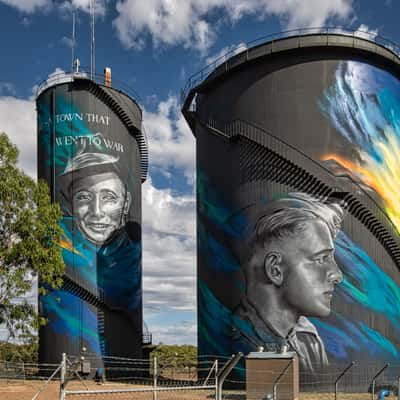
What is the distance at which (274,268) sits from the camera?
3359 centimetres

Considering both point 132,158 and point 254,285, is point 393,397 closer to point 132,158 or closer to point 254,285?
point 254,285

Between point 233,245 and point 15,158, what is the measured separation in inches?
526

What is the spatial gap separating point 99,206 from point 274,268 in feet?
54.0

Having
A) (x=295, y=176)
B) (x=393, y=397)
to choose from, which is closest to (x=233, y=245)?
(x=295, y=176)

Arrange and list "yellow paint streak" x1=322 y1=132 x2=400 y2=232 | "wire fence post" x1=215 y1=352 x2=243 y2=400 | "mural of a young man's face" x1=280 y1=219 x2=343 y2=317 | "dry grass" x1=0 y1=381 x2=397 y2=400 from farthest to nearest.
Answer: "yellow paint streak" x1=322 y1=132 x2=400 y2=232 < "mural of a young man's face" x1=280 y1=219 x2=343 y2=317 < "dry grass" x1=0 y1=381 x2=397 y2=400 < "wire fence post" x1=215 y1=352 x2=243 y2=400

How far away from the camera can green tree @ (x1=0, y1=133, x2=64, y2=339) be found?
2755 centimetres

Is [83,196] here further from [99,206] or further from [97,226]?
[97,226]

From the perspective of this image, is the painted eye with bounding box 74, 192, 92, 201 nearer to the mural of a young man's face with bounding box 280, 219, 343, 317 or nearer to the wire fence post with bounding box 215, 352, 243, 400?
the mural of a young man's face with bounding box 280, 219, 343, 317

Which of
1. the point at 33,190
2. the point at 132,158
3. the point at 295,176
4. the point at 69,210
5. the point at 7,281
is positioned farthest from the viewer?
the point at 132,158

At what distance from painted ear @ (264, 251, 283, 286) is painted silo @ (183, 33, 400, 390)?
0.06 meters

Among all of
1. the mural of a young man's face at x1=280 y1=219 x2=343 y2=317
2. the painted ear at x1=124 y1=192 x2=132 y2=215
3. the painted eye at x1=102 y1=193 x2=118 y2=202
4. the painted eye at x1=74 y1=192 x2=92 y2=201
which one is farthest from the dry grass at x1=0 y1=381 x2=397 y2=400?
the painted ear at x1=124 y1=192 x2=132 y2=215

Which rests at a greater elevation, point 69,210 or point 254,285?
point 69,210

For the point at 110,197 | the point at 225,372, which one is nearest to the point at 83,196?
the point at 110,197

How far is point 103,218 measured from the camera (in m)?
45.1
